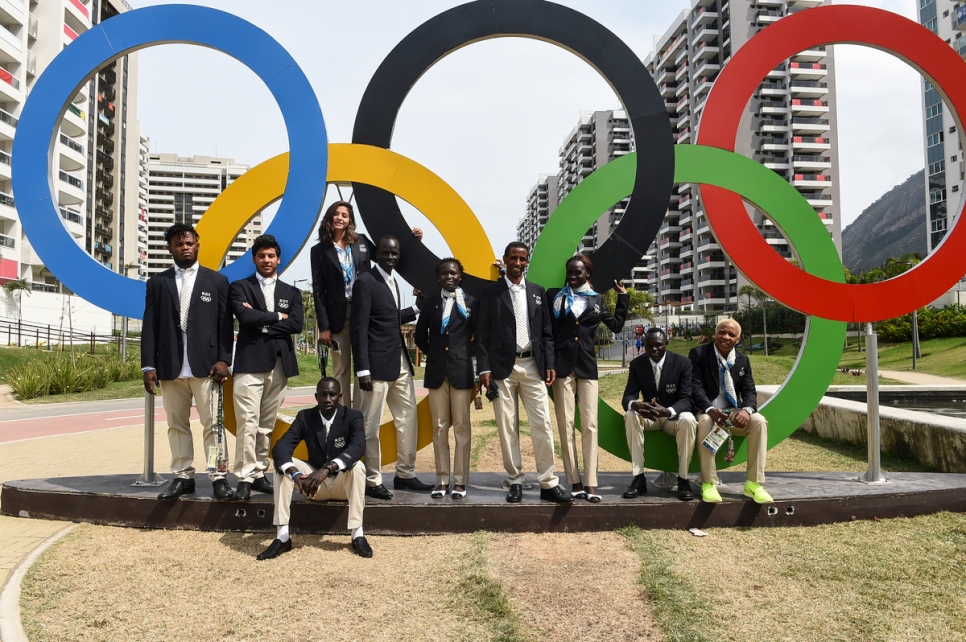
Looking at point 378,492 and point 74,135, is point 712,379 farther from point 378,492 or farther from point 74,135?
point 74,135

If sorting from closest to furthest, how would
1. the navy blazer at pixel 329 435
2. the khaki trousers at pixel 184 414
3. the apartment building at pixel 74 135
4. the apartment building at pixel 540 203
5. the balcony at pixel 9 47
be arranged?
the navy blazer at pixel 329 435 → the khaki trousers at pixel 184 414 → the balcony at pixel 9 47 → the apartment building at pixel 74 135 → the apartment building at pixel 540 203

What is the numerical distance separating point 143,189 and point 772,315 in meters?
91.4

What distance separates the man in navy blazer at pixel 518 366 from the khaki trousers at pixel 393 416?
65 cm

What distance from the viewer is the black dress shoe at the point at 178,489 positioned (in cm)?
507

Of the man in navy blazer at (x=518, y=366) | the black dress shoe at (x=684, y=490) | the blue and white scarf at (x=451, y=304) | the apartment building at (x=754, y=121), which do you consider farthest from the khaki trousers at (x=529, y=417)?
the apartment building at (x=754, y=121)

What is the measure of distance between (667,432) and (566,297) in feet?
4.72

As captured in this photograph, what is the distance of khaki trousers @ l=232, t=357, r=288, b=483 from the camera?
4.96 metres

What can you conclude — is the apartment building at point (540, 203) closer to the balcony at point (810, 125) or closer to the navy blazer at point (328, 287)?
the balcony at point (810, 125)

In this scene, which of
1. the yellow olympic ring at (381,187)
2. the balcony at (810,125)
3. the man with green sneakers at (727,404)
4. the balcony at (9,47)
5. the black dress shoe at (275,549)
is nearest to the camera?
the black dress shoe at (275,549)

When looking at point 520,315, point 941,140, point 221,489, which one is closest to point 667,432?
point 520,315

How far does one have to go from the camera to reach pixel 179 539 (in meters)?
4.81

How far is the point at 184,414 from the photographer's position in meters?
5.09

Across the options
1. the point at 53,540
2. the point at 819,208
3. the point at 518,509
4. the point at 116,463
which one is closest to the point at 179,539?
the point at 53,540

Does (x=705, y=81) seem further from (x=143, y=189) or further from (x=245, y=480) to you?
(x=143, y=189)
